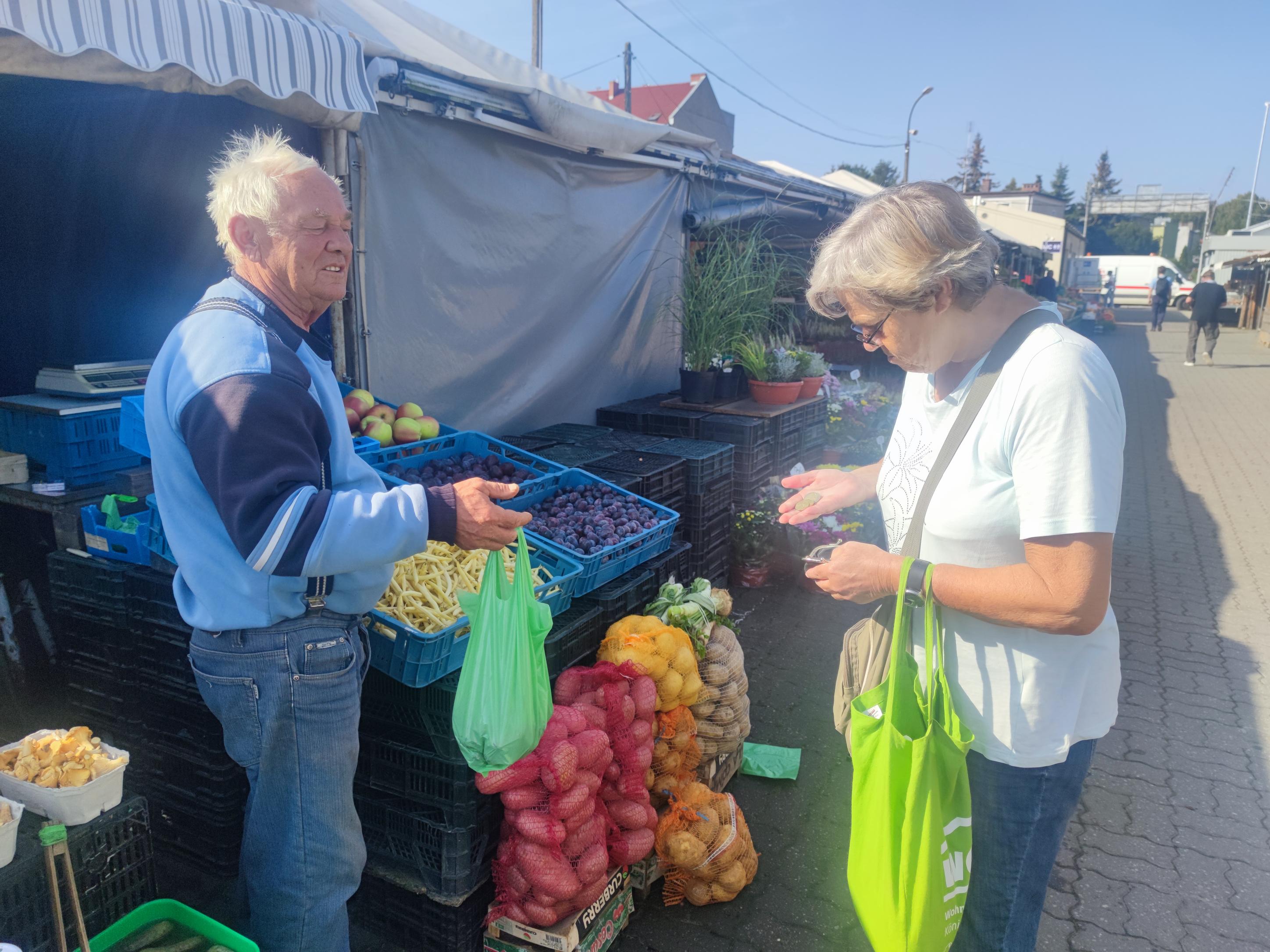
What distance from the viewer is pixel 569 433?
5301 mm

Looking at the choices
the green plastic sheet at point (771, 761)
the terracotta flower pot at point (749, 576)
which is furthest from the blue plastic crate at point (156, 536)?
the terracotta flower pot at point (749, 576)

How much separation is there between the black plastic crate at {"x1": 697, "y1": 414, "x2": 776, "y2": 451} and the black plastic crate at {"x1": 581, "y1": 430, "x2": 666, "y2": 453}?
342 mm

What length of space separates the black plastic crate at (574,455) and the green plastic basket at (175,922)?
2.49 metres

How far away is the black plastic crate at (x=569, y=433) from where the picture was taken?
5.06m

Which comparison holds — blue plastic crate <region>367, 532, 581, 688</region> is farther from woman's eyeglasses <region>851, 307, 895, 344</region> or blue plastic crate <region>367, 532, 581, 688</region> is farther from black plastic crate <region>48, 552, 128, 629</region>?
woman's eyeglasses <region>851, 307, 895, 344</region>

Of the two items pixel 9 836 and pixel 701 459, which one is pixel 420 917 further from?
pixel 701 459

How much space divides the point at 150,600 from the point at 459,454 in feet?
4.93

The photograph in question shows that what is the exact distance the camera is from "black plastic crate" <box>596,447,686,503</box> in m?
4.20

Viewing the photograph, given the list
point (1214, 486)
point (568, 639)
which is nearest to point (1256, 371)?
A: point (1214, 486)

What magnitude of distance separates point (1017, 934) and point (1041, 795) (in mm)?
368

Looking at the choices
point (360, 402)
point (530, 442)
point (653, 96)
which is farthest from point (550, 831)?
point (653, 96)

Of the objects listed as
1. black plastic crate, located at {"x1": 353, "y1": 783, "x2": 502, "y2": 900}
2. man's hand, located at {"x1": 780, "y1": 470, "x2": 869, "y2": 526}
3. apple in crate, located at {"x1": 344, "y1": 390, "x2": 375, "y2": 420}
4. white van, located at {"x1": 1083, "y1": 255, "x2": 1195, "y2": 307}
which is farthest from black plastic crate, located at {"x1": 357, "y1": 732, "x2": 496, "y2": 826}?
white van, located at {"x1": 1083, "y1": 255, "x2": 1195, "y2": 307}

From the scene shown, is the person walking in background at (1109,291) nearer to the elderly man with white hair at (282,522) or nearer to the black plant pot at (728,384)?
the black plant pot at (728,384)

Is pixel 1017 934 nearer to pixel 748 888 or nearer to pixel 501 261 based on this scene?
pixel 748 888
